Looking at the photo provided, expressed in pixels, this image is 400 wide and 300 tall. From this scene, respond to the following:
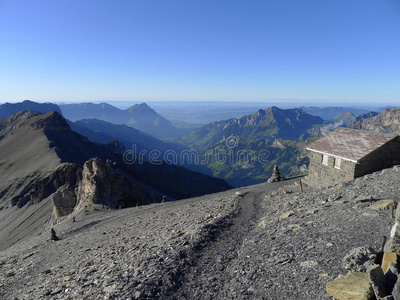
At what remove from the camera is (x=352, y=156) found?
21.5 metres

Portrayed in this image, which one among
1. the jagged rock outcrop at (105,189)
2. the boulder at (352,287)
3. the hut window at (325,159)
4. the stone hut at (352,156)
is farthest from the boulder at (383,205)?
the jagged rock outcrop at (105,189)

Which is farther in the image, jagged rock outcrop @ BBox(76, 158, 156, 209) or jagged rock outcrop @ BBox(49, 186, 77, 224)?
jagged rock outcrop @ BBox(49, 186, 77, 224)

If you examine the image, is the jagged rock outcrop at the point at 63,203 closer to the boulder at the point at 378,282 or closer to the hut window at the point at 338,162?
the hut window at the point at 338,162

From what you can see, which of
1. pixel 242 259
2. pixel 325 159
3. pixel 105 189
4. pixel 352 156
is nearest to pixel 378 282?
pixel 242 259

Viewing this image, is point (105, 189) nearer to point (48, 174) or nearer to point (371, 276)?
point (48, 174)

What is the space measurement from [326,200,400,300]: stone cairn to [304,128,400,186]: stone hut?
14.9 meters

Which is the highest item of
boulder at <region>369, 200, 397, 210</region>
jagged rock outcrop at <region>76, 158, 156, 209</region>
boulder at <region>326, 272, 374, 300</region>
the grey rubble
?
boulder at <region>369, 200, 397, 210</region>

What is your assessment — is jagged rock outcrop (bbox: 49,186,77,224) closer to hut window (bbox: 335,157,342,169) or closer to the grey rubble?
the grey rubble

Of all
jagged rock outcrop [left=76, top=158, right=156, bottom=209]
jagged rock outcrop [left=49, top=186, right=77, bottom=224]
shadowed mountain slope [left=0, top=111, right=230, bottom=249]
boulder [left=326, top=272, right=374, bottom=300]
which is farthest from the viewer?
shadowed mountain slope [left=0, top=111, right=230, bottom=249]

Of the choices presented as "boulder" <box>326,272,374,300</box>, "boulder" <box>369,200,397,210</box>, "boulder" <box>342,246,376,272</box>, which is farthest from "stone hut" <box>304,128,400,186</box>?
"boulder" <box>326,272,374,300</box>

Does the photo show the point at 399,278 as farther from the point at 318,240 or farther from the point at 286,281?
the point at 318,240

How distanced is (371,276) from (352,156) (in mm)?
17386

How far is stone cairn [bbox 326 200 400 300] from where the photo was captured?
6.50 m

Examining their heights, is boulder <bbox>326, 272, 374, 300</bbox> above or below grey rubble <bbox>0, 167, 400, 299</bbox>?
above
